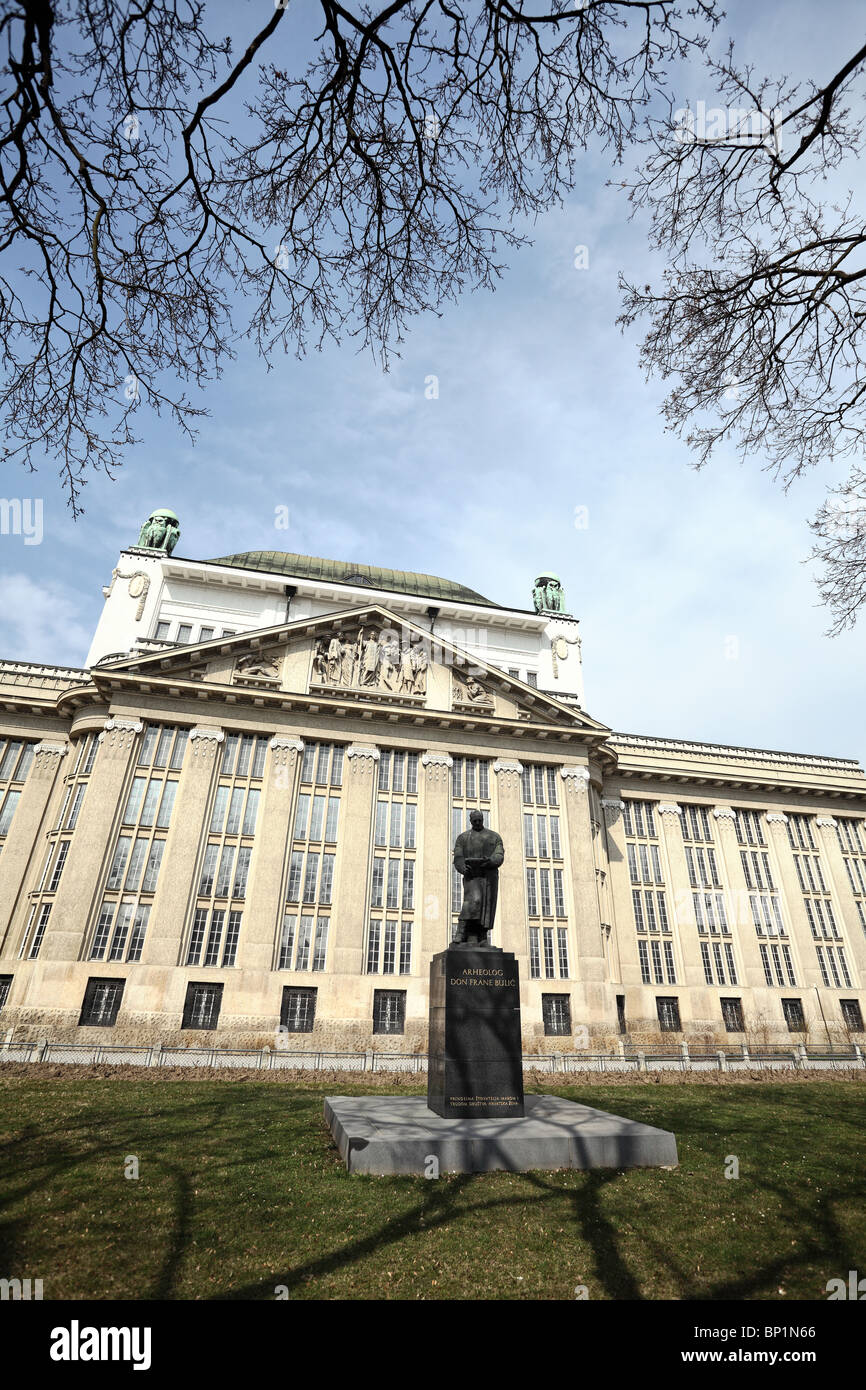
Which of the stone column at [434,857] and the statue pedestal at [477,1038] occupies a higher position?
the stone column at [434,857]

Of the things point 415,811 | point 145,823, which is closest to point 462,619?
→ point 415,811

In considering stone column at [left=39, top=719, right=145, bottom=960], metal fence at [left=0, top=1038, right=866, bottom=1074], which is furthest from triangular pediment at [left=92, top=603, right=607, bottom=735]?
metal fence at [left=0, top=1038, right=866, bottom=1074]

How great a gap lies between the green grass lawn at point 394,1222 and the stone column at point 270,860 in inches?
691

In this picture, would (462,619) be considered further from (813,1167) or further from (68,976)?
(813,1167)

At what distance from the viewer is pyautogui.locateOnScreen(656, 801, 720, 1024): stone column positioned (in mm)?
38094

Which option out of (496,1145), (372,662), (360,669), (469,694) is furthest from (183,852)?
(496,1145)

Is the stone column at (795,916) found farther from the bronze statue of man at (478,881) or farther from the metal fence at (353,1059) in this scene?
the bronze statue of man at (478,881)

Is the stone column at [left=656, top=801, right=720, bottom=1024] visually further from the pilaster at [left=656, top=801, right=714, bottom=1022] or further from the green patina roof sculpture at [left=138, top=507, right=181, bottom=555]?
the green patina roof sculpture at [left=138, top=507, right=181, bottom=555]

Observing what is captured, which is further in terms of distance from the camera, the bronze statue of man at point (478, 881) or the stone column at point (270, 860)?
the stone column at point (270, 860)

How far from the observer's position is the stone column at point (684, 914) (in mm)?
38094

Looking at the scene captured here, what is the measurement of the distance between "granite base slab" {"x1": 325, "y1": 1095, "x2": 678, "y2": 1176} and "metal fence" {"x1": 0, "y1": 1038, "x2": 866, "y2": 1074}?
16.4 m

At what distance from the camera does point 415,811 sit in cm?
3478

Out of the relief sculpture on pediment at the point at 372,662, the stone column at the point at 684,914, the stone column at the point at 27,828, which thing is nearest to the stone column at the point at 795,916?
the stone column at the point at 684,914
